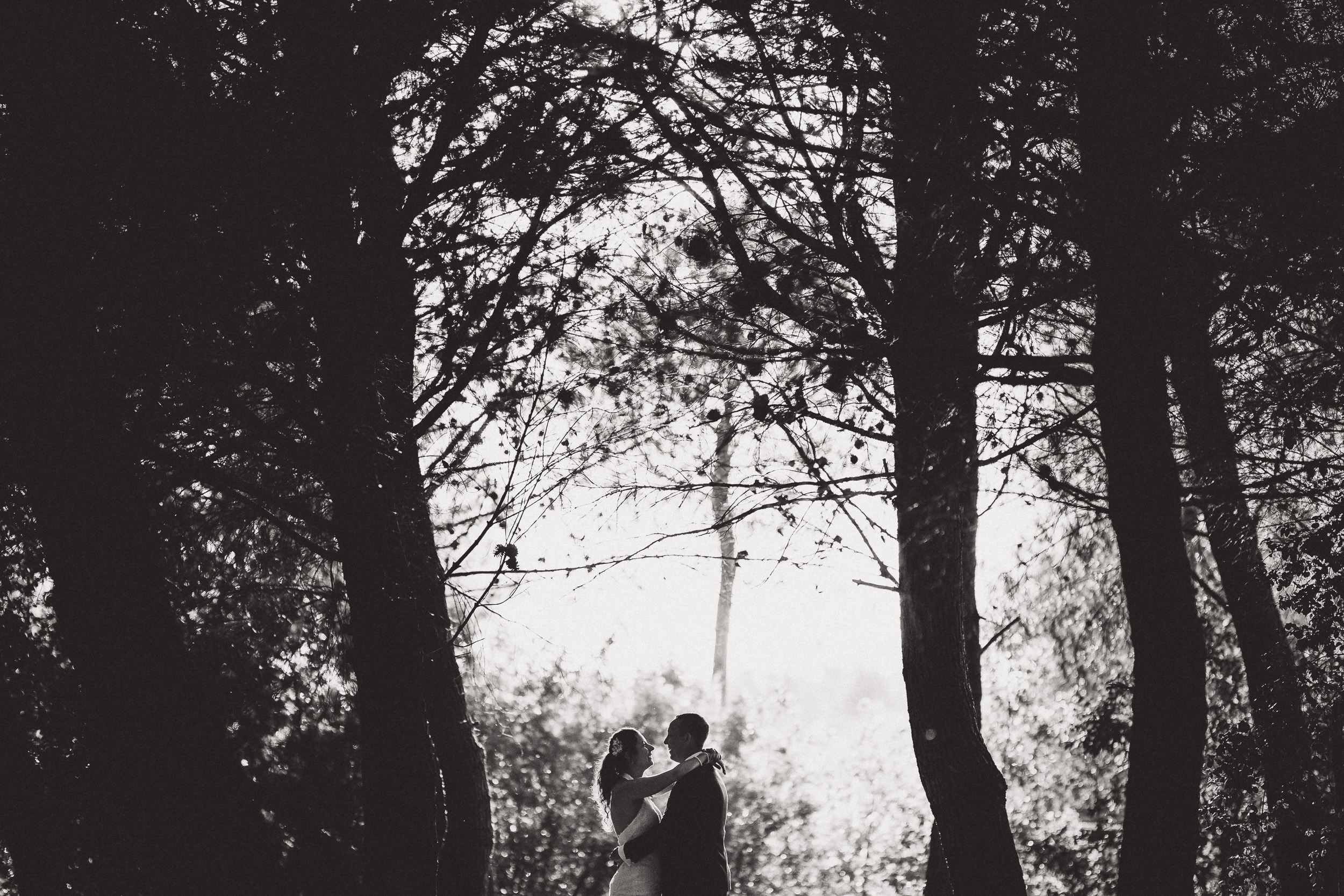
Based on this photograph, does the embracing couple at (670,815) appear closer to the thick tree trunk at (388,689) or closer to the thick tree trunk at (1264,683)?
the thick tree trunk at (388,689)

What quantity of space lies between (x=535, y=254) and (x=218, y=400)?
5.65ft

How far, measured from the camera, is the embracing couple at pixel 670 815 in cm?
511

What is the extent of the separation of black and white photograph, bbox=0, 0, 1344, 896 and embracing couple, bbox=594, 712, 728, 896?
3 centimetres

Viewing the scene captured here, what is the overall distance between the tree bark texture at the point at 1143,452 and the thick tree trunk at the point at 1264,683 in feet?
3.08

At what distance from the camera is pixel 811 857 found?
11922 millimetres

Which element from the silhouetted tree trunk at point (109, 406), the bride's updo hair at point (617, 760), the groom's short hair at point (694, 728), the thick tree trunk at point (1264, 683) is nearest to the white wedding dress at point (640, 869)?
the bride's updo hair at point (617, 760)

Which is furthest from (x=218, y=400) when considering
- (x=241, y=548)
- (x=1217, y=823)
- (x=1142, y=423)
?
(x=1217, y=823)

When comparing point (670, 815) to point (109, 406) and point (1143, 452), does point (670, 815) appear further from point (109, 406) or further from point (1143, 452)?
point (109, 406)

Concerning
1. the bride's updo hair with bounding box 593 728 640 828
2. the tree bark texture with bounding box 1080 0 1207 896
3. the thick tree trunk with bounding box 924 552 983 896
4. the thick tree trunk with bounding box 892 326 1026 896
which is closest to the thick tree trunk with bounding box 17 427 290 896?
the bride's updo hair with bounding box 593 728 640 828

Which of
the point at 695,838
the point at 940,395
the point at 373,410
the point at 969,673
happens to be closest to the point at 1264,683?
the point at 969,673

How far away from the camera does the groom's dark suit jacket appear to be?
5090mm

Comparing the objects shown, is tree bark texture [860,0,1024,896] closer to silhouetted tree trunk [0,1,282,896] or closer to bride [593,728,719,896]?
bride [593,728,719,896]

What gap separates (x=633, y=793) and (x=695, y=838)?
1.60 feet

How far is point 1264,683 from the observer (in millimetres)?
5812
